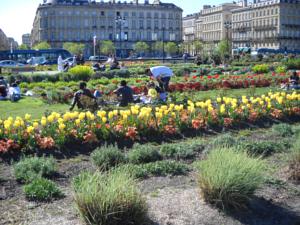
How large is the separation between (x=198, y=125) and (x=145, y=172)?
3.87 m

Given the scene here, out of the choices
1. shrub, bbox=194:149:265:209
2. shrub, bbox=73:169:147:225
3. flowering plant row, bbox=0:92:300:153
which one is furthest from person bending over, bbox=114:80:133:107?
shrub, bbox=73:169:147:225

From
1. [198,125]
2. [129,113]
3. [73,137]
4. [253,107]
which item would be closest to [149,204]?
[73,137]

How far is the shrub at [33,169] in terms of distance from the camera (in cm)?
709

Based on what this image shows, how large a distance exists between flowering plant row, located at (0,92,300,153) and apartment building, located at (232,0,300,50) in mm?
90225

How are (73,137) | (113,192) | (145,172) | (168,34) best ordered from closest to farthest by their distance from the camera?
(113,192) < (145,172) < (73,137) < (168,34)

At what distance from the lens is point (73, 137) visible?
31.1 ft

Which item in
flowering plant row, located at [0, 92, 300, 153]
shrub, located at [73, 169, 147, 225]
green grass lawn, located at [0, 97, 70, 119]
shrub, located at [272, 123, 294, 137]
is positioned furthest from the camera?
green grass lawn, located at [0, 97, 70, 119]

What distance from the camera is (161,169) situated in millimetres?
7469

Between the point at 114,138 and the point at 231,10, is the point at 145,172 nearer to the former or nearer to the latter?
the point at 114,138

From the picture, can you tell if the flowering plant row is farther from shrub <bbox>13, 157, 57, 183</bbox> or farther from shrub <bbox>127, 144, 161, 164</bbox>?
shrub <bbox>127, 144, 161, 164</bbox>

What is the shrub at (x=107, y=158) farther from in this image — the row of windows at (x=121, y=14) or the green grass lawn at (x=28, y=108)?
the row of windows at (x=121, y=14)

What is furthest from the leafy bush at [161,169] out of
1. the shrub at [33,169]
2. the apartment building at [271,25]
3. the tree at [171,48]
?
the apartment building at [271,25]

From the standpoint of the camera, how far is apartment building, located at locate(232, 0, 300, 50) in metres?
100

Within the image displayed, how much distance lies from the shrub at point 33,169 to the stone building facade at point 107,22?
95.8 m
